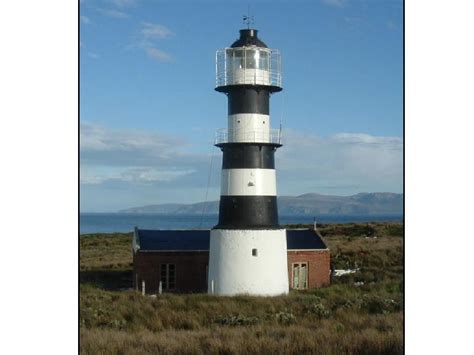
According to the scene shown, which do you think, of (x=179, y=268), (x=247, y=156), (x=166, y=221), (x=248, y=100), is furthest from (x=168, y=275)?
Result: (x=166, y=221)

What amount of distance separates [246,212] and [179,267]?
3.81 meters

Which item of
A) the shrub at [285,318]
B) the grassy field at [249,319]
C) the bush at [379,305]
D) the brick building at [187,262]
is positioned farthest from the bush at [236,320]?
the brick building at [187,262]

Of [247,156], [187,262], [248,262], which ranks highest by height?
[247,156]

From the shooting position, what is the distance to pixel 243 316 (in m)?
17.2

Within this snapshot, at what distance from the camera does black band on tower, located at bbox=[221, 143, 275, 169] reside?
20219mm

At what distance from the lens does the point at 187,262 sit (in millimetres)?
23016

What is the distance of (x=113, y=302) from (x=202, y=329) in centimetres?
435

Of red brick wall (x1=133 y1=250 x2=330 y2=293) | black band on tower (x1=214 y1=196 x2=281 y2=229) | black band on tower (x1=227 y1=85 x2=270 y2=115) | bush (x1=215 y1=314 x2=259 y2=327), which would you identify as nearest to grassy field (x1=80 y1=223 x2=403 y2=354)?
bush (x1=215 y1=314 x2=259 y2=327)

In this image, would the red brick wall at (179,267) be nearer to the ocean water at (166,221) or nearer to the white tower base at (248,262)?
the white tower base at (248,262)

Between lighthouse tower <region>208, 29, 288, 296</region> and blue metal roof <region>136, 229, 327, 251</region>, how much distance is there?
3.07 m

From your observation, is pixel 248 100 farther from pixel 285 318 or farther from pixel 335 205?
→ pixel 335 205

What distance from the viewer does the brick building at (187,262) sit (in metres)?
22.9

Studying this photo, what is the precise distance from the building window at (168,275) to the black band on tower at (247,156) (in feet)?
14.1

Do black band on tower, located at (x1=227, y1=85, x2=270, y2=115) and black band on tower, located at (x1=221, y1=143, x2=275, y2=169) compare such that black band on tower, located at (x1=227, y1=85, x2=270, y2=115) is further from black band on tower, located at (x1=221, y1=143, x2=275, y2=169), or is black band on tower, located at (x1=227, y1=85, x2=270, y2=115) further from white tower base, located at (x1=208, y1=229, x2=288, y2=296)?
white tower base, located at (x1=208, y1=229, x2=288, y2=296)
